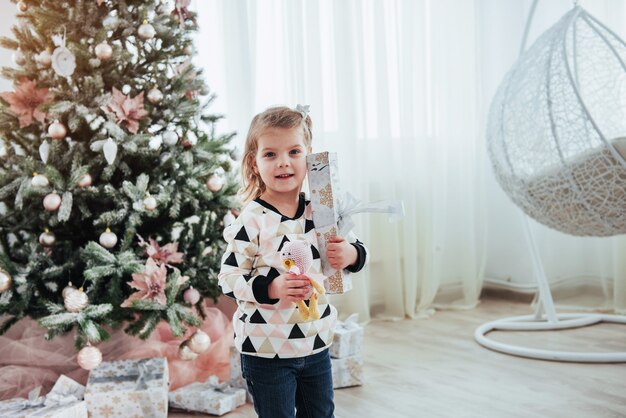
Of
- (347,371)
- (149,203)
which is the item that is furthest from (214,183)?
(347,371)

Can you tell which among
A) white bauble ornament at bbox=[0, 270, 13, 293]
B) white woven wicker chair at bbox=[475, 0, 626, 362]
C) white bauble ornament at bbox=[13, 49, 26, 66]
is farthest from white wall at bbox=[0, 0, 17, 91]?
white woven wicker chair at bbox=[475, 0, 626, 362]

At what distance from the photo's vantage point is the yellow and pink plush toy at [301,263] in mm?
1206

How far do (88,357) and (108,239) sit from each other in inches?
13.1

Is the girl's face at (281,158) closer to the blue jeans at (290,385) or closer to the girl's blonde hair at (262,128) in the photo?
the girl's blonde hair at (262,128)

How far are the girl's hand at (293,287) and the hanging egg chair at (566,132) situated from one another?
147cm

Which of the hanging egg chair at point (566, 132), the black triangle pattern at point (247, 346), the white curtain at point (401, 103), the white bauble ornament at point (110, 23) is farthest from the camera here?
the white curtain at point (401, 103)

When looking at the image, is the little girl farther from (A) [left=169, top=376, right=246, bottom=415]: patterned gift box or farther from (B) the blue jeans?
(A) [left=169, top=376, right=246, bottom=415]: patterned gift box

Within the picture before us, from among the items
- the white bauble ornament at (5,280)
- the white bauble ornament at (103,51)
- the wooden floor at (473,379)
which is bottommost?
the wooden floor at (473,379)

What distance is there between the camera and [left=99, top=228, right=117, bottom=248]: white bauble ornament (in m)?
1.99

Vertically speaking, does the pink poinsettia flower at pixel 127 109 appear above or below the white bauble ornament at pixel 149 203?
above

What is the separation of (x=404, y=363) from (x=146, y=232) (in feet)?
3.30

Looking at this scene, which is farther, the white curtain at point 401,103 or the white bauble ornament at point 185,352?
the white curtain at point 401,103

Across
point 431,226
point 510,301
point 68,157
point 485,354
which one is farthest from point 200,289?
point 510,301

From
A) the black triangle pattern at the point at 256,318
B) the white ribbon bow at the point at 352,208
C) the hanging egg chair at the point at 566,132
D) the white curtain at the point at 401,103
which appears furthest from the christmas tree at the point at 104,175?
the hanging egg chair at the point at 566,132
